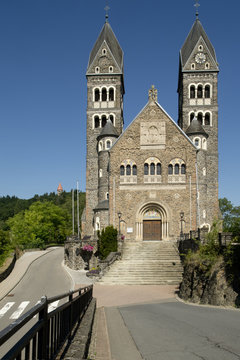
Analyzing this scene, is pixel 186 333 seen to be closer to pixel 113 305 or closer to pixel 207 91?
pixel 113 305

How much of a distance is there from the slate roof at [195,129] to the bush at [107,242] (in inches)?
614

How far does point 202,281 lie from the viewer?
1498 cm

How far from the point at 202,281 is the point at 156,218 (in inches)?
898

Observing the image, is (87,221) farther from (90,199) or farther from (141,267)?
(141,267)

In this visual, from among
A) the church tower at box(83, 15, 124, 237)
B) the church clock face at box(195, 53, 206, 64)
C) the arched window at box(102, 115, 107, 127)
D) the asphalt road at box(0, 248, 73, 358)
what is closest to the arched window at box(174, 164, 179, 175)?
the church tower at box(83, 15, 124, 237)

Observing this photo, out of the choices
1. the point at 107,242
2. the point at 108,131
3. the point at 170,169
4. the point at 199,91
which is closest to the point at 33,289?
the point at 107,242

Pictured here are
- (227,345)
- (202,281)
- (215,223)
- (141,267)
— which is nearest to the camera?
(227,345)

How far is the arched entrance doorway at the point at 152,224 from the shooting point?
124 ft

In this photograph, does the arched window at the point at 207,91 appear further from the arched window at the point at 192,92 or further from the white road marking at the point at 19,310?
the white road marking at the point at 19,310

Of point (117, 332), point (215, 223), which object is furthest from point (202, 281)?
point (117, 332)

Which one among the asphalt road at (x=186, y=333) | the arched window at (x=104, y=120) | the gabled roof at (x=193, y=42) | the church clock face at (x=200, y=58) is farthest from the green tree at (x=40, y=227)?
the asphalt road at (x=186, y=333)

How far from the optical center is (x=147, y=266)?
27.5 m

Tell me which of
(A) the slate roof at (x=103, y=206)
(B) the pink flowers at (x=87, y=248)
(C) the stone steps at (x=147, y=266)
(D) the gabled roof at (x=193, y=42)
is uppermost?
(D) the gabled roof at (x=193, y=42)

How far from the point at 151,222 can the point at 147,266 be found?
34.6 feet
